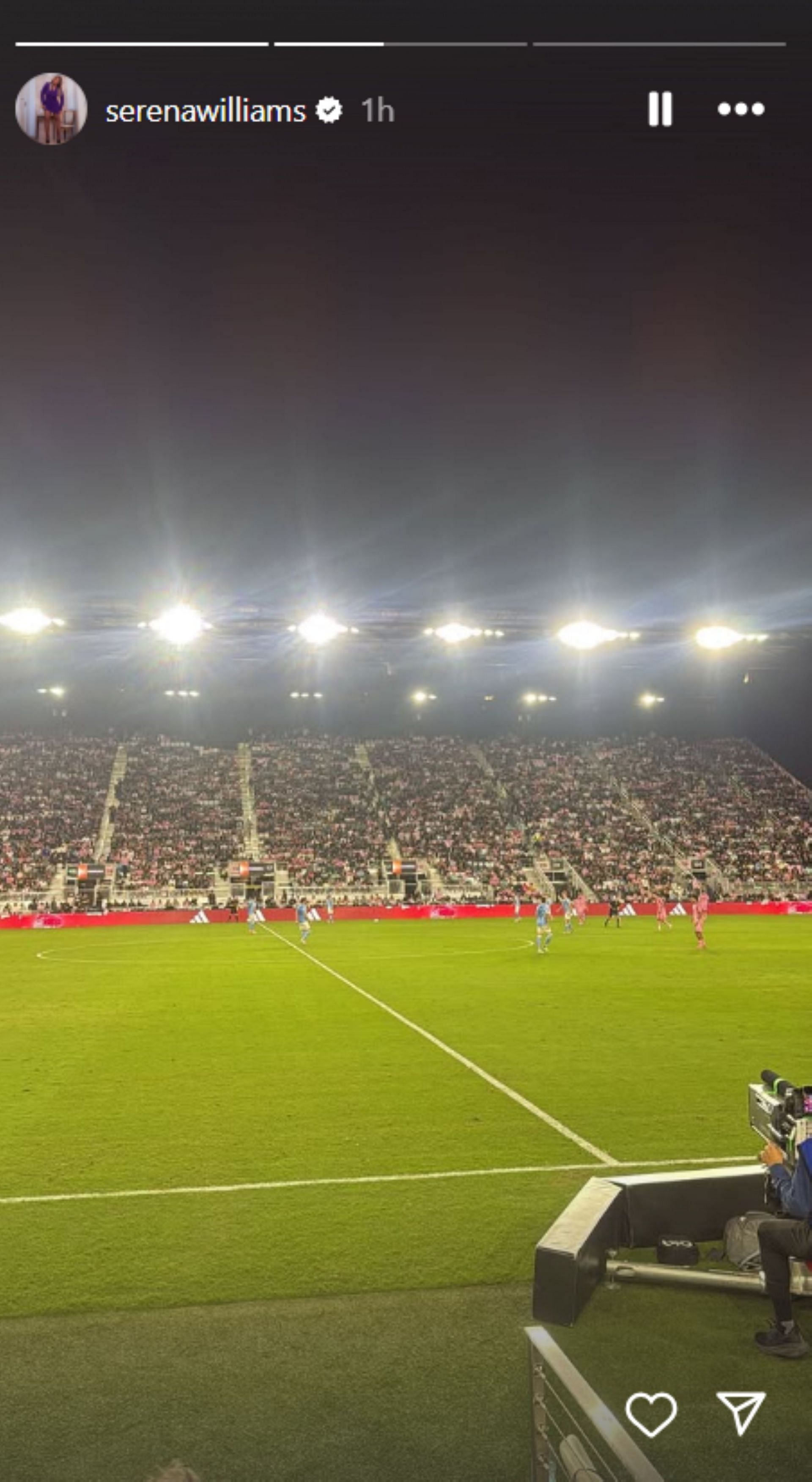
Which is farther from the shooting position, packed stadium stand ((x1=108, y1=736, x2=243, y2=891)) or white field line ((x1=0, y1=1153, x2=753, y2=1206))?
packed stadium stand ((x1=108, y1=736, x2=243, y2=891))

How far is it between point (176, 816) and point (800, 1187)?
53.6 metres

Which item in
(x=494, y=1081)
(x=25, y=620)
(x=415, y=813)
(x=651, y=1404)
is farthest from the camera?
(x=415, y=813)

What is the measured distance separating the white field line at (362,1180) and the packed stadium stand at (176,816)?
43261mm

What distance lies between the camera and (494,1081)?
12.6 metres

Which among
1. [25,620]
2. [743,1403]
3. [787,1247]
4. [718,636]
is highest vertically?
[718,636]

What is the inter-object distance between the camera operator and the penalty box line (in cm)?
321

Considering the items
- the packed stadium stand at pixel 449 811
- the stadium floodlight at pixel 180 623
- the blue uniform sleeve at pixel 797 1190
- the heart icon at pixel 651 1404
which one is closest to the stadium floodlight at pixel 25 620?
the stadium floodlight at pixel 180 623

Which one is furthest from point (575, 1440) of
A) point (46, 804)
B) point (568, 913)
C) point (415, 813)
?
A: point (46, 804)

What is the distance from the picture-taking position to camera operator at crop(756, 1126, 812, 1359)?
18.9ft

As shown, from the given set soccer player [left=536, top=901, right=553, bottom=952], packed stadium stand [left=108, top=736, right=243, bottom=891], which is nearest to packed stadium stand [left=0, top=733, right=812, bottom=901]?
packed stadium stand [left=108, top=736, right=243, bottom=891]

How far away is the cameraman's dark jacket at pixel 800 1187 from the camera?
5.80 metres

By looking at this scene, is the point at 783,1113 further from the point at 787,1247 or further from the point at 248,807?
the point at 248,807

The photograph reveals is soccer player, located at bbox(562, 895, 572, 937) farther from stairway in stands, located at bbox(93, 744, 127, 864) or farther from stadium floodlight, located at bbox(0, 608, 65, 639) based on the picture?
stadium floodlight, located at bbox(0, 608, 65, 639)

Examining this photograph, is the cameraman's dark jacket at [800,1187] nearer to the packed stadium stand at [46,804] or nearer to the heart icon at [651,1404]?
the heart icon at [651,1404]
